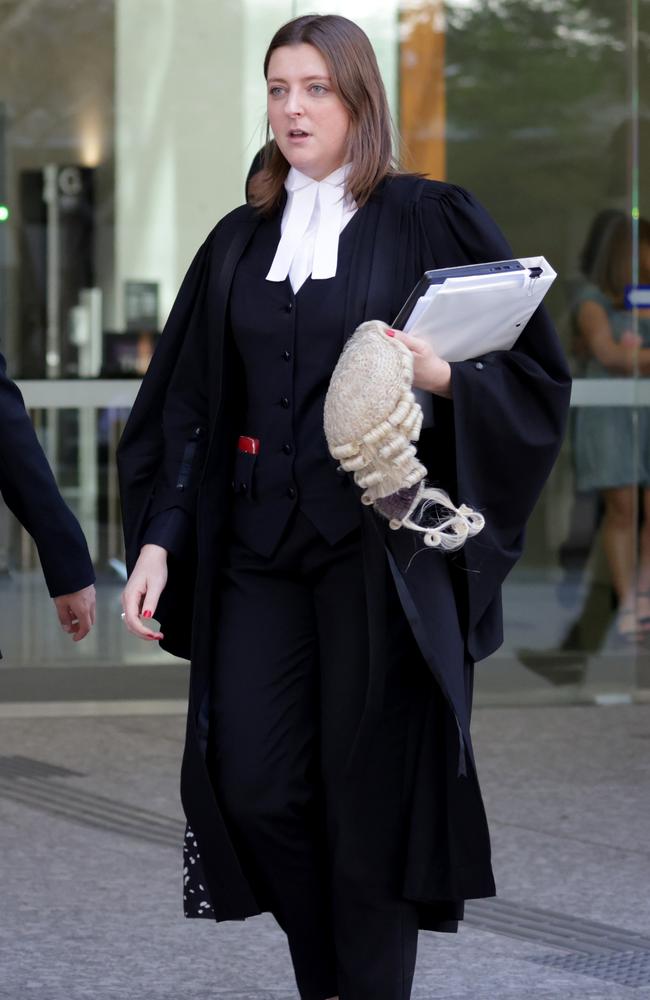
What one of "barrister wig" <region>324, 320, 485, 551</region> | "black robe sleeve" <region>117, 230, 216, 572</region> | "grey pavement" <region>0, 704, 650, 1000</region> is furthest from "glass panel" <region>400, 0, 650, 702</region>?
"barrister wig" <region>324, 320, 485, 551</region>

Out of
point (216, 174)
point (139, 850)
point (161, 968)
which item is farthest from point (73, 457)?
point (161, 968)

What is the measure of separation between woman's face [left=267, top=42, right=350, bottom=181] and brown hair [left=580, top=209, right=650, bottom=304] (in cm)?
507

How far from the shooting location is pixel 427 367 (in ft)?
10.0

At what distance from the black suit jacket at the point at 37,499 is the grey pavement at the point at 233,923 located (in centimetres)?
94

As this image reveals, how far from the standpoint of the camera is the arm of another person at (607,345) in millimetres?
8234

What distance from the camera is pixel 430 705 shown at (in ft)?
10.7

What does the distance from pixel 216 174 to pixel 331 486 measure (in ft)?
16.6

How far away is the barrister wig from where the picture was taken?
293 centimetres

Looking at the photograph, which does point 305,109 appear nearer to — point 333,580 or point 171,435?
point 171,435

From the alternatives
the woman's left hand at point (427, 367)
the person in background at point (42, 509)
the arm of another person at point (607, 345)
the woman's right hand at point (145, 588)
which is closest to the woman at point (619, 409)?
the arm of another person at point (607, 345)

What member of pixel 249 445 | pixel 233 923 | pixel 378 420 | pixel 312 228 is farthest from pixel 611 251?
pixel 378 420

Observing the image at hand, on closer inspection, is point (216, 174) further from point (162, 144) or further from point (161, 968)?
point (161, 968)

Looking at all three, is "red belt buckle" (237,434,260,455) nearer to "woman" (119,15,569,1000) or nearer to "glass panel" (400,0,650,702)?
"woman" (119,15,569,1000)

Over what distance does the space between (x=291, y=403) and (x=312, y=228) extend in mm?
331
